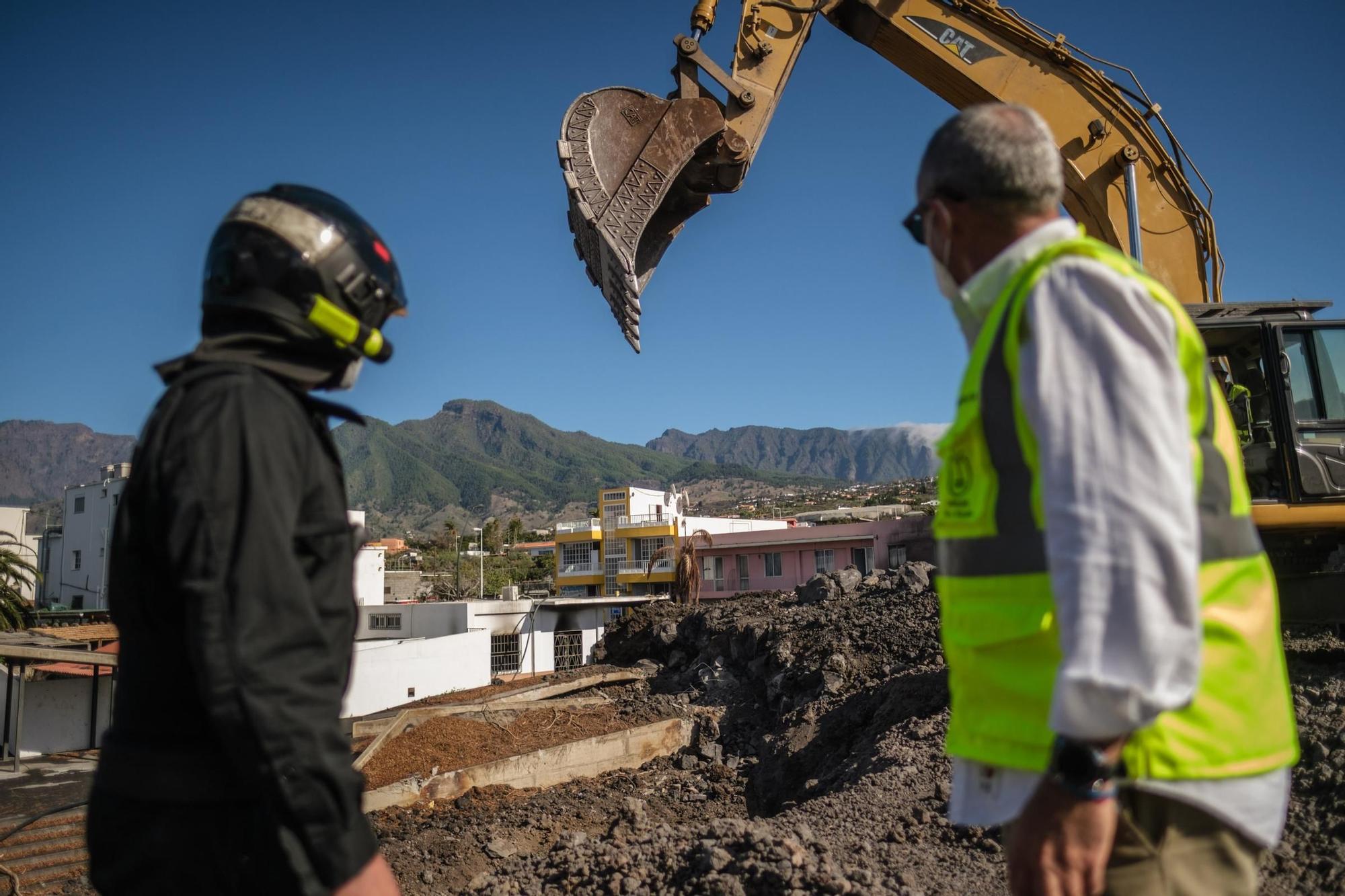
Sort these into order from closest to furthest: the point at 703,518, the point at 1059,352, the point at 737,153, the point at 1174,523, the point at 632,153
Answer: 1. the point at 1174,523
2. the point at 1059,352
3. the point at 632,153
4. the point at 737,153
5. the point at 703,518

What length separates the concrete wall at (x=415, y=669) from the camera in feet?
77.7

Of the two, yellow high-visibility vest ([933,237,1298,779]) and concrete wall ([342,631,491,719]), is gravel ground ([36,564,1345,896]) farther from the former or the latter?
→ concrete wall ([342,631,491,719])

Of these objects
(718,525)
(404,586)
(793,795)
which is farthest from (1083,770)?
(404,586)

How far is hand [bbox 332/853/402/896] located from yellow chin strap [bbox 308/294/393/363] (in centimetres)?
95

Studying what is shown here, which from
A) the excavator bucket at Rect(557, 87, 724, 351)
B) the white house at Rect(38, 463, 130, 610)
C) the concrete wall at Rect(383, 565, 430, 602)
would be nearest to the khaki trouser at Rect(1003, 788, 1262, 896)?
the excavator bucket at Rect(557, 87, 724, 351)

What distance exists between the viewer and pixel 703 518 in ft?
168

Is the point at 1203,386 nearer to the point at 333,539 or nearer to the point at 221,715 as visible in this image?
the point at 333,539

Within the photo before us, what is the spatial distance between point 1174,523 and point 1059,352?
0.30 m

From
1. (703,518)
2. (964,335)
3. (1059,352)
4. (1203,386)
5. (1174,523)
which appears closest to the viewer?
(1174,523)

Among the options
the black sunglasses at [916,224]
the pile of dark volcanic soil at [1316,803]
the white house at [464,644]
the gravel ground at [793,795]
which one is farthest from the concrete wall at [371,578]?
the black sunglasses at [916,224]

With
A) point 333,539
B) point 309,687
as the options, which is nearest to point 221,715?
point 309,687

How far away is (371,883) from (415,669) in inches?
988

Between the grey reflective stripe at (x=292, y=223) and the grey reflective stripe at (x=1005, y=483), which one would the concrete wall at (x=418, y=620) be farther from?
the grey reflective stripe at (x=1005, y=483)

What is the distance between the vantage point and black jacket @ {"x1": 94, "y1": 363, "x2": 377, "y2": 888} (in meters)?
1.38
